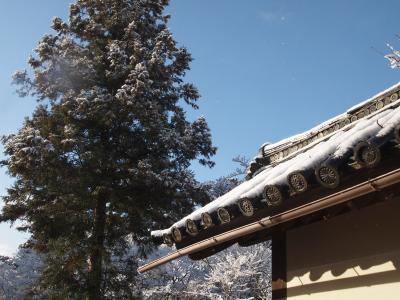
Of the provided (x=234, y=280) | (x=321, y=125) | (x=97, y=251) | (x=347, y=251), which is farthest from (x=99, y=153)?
(x=234, y=280)

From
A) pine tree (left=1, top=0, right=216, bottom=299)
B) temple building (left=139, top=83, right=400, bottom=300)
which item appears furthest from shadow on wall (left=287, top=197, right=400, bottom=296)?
pine tree (left=1, top=0, right=216, bottom=299)

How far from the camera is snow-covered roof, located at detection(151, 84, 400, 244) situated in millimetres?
2400

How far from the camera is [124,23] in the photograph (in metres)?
13.5

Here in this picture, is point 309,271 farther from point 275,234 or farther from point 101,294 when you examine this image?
point 101,294

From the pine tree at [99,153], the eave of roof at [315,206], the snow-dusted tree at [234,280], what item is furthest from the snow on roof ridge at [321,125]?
the snow-dusted tree at [234,280]

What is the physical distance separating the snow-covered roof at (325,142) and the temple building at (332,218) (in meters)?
0.01

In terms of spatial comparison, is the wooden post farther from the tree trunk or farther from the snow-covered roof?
the tree trunk

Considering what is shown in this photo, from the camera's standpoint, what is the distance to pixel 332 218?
140 inches

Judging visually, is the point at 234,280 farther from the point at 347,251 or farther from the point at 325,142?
the point at 347,251

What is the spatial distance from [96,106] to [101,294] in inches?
202

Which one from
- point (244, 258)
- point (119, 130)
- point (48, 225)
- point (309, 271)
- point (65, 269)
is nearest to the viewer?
point (309, 271)

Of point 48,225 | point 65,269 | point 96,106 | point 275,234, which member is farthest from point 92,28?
point 275,234

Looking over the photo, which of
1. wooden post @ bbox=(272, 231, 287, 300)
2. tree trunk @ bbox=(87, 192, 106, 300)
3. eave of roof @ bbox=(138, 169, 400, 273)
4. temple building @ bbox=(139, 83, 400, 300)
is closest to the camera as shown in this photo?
eave of roof @ bbox=(138, 169, 400, 273)

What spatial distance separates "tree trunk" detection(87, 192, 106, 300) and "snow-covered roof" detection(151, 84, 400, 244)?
6.01 meters
